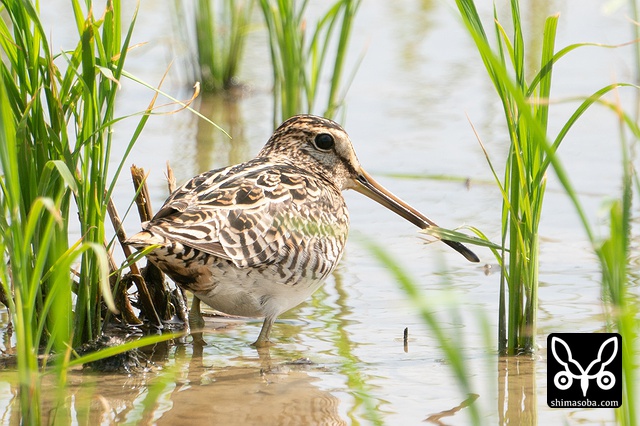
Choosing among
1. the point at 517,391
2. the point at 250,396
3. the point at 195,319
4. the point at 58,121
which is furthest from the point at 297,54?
the point at 517,391

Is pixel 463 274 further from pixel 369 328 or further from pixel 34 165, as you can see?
pixel 34 165

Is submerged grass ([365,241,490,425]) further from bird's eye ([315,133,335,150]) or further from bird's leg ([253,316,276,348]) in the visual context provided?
bird's eye ([315,133,335,150])

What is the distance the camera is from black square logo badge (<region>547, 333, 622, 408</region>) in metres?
4.38

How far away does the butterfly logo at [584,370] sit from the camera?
4.37m

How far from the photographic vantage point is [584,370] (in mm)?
4430

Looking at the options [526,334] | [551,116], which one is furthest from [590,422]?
[551,116]

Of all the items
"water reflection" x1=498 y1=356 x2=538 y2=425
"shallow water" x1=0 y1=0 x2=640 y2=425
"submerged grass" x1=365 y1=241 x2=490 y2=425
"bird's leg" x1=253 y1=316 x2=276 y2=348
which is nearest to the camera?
"submerged grass" x1=365 y1=241 x2=490 y2=425

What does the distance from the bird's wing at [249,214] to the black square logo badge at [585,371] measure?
1.18m

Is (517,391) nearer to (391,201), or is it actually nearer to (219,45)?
(391,201)

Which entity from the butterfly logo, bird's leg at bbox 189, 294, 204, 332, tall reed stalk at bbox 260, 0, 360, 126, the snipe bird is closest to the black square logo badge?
the butterfly logo

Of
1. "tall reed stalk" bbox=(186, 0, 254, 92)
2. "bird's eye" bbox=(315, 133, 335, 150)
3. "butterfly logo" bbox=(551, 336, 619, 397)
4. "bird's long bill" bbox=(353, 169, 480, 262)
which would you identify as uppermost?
"tall reed stalk" bbox=(186, 0, 254, 92)

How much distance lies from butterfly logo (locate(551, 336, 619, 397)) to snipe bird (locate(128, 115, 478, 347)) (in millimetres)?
1172

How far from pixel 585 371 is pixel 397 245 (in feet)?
8.67

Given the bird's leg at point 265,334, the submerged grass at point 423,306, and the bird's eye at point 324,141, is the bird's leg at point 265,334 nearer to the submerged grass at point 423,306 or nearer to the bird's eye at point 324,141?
the bird's eye at point 324,141
